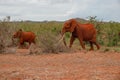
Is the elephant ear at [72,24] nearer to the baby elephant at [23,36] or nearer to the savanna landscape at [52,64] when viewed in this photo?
the savanna landscape at [52,64]

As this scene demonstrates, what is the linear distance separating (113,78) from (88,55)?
5.28 meters

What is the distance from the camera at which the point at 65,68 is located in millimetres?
11281

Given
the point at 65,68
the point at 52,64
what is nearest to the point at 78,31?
the point at 52,64

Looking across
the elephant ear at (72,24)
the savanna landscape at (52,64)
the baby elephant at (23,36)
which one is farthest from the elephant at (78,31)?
the baby elephant at (23,36)

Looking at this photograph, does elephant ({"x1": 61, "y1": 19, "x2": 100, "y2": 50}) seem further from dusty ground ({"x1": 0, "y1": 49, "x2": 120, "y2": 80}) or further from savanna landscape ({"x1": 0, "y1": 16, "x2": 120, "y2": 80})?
dusty ground ({"x1": 0, "y1": 49, "x2": 120, "y2": 80})

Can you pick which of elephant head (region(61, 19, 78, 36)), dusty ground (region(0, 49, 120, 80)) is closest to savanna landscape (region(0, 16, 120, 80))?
dusty ground (region(0, 49, 120, 80))

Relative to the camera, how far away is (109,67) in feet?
37.7

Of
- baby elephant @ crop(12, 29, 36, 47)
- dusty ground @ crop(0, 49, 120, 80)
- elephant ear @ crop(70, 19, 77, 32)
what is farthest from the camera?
baby elephant @ crop(12, 29, 36, 47)

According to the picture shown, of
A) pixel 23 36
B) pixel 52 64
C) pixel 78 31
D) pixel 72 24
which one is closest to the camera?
pixel 52 64

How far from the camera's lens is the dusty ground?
388 inches

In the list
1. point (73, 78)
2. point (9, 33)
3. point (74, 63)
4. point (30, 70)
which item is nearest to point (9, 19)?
point (9, 33)

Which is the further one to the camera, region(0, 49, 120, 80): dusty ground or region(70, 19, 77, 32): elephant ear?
region(70, 19, 77, 32): elephant ear

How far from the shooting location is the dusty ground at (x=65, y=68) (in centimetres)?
984

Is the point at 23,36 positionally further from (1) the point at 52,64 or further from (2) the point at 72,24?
(1) the point at 52,64
